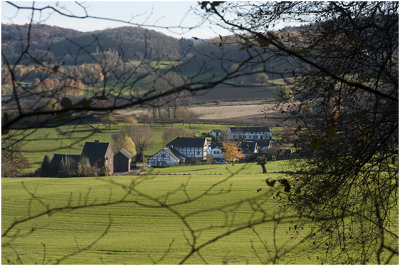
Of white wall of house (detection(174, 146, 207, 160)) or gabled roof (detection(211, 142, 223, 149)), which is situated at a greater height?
gabled roof (detection(211, 142, 223, 149))

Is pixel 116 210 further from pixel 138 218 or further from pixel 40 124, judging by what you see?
pixel 40 124

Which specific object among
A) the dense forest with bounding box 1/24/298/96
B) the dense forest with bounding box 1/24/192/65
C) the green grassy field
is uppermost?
the dense forest with bounding box 1/24/192/65

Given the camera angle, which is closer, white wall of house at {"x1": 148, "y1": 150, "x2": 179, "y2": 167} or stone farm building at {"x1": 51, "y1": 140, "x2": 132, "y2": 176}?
white wall of house at {"x1": 148, "y1": 150, "x2": 179, "y2": 167}

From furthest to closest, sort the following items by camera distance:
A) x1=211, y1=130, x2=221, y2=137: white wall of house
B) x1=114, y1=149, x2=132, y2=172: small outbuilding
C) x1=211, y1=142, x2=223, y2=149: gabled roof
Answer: x1=211, y1=130, x2=221, y2=137: white wall of house, x1=211, y1=142, x2=223, y2=149: gabled roof, x1=114, y1=149, x2=132, y2=172: small outbuilding

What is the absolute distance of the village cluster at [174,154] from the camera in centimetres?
2252

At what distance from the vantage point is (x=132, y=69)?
1.75 m

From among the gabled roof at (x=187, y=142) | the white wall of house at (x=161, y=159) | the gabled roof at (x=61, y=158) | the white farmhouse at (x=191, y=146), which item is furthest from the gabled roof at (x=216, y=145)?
the gabled roof at (x=61, y=158)

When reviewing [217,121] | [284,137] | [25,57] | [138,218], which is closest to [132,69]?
[25,57]

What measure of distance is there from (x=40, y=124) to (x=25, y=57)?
37 cm

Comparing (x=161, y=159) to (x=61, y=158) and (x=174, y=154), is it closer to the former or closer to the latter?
(x=174, y=154)

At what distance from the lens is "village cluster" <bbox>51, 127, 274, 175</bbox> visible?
22516 mm

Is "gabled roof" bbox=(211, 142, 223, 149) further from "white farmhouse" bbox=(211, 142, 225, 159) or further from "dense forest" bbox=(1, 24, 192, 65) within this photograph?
"dense forest" bbox=(1, 24, 192, 65)

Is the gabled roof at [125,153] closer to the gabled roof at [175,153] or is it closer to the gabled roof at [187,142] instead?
the gabled roof at [175,153]

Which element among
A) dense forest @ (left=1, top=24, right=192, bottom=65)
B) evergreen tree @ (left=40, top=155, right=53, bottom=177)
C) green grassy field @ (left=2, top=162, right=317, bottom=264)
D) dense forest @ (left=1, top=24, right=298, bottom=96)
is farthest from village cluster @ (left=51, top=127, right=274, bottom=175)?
dense forest @ (left=1, top=24, right=298, bottom=96)
